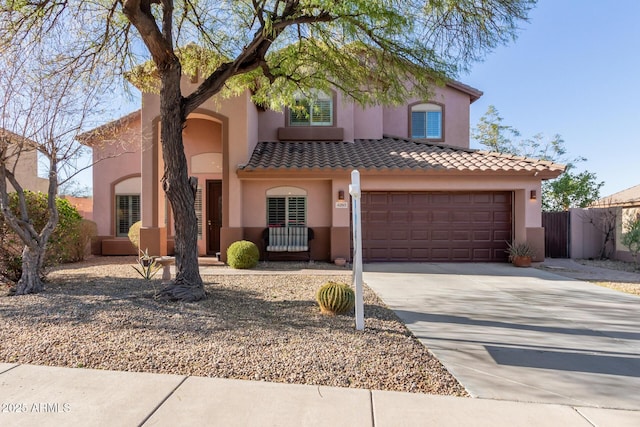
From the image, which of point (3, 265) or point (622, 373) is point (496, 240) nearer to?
point (622, 373)

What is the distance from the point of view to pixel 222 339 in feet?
16.3

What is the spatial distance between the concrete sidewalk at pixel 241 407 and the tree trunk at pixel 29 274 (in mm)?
4407

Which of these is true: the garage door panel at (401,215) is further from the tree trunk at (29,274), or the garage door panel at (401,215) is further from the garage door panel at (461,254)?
the tree trunk at (29,274)

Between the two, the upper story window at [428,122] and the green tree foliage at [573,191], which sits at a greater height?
the upper story window at [428,122]

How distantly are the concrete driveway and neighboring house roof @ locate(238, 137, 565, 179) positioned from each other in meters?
3.54

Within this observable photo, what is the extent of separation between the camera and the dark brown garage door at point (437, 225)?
1284cm

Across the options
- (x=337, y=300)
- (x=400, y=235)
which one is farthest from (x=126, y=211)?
(x=337, y=300)

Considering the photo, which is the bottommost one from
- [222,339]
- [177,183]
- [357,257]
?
[222,339]

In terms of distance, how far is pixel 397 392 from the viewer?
363 centimetres

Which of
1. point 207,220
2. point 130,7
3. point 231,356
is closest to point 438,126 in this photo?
point 207,220

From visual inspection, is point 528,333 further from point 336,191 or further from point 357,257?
point 336,191

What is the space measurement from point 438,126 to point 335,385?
14742 mm

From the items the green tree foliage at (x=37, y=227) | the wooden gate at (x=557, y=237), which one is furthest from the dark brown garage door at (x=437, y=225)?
the green tree foliage at (x=37, y=227)

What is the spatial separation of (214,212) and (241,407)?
11.3 metres
